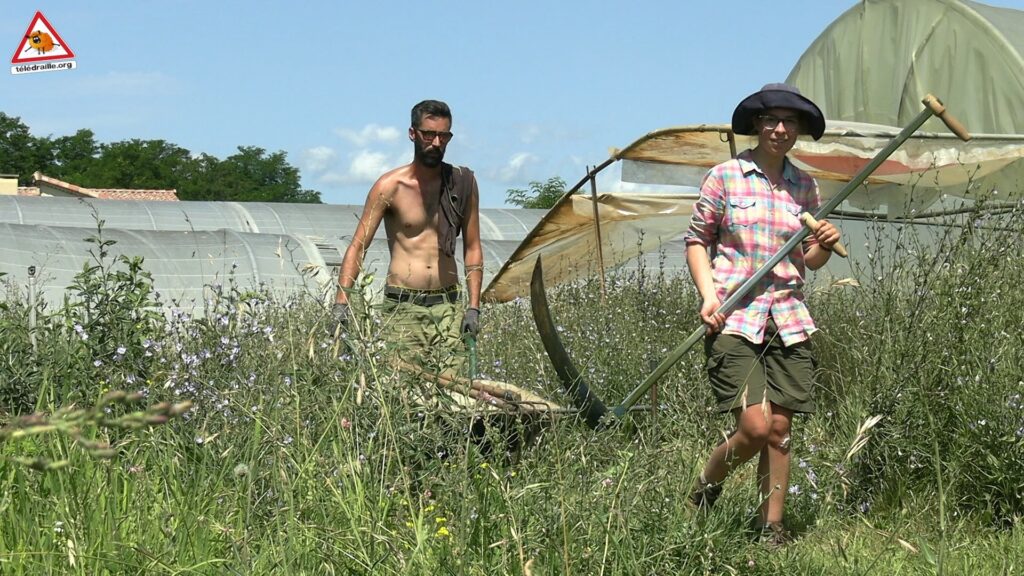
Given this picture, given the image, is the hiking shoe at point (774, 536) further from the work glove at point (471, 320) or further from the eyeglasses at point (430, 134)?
the eyeglasses at point (430, 134)

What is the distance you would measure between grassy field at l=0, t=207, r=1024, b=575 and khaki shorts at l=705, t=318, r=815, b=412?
16 centimetres

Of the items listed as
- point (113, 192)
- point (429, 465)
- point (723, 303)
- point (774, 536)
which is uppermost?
point (113, 192)

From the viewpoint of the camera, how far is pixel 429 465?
10.6 ft

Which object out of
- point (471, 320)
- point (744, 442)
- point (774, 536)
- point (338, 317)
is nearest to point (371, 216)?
point (471, 320)

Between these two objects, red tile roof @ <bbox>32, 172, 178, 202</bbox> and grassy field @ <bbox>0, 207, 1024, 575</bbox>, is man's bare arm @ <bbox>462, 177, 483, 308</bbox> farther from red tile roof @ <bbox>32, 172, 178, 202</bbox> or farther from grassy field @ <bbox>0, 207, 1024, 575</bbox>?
red tile roof @ <bbox>32, 172, 178, 202</bbox>

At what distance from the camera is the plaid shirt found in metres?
4.57

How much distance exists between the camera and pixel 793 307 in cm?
462

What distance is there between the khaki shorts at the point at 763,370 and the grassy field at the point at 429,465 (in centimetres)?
16

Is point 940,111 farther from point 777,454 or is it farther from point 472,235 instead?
point 472,235

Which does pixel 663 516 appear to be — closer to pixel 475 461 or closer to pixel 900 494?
pixel 475 461

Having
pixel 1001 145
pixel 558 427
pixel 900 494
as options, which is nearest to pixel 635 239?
pixel 1001 145

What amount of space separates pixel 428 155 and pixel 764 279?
1.87 meters

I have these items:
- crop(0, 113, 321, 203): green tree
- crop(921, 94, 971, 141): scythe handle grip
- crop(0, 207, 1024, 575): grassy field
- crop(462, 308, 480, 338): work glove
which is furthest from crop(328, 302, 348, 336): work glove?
crop(0, 113, 321, 203): green tree

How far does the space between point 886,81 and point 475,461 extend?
13563mm
